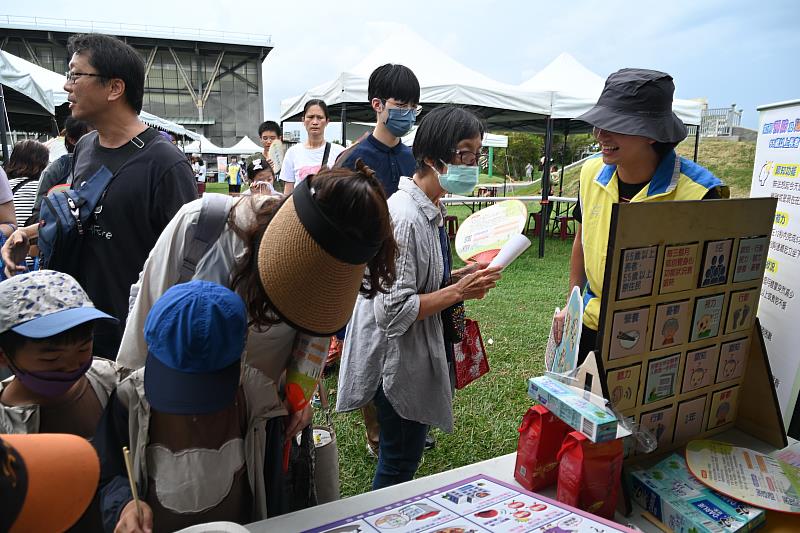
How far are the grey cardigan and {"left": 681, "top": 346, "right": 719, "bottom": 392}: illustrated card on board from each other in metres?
0.77

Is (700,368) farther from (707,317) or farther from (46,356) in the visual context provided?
(46,356)

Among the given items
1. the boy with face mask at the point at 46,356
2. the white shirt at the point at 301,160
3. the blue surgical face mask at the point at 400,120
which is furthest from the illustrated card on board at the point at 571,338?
the white shirt at the point at 301,160

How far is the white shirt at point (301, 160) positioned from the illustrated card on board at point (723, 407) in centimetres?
329

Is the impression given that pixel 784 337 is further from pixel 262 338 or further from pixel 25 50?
pixel 25 50

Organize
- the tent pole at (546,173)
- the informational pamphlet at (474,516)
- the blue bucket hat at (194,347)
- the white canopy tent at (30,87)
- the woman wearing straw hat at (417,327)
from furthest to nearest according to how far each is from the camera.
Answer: the tent pole at (546,173) < the white canopy tent at (30,87) < the woman wearing straw hat at (417,327) < the informational pamphlet at (474,516) < the blue bucket hat at (194,347)

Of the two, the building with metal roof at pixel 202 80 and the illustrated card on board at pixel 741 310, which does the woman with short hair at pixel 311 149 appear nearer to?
the illustrated card on board at pixel 741 310

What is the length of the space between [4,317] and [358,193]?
31.8 inches

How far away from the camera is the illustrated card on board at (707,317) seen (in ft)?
4.06

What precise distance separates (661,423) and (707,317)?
0.29m

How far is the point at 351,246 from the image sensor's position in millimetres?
870

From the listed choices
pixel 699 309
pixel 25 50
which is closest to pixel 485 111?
pixel 699 309

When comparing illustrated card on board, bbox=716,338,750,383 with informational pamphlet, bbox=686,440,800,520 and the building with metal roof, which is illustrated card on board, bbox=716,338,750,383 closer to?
informational pamphlet, bbox=686,440,800,520

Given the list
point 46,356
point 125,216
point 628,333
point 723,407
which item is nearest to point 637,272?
point 628,333

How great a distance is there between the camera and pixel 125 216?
182cm
